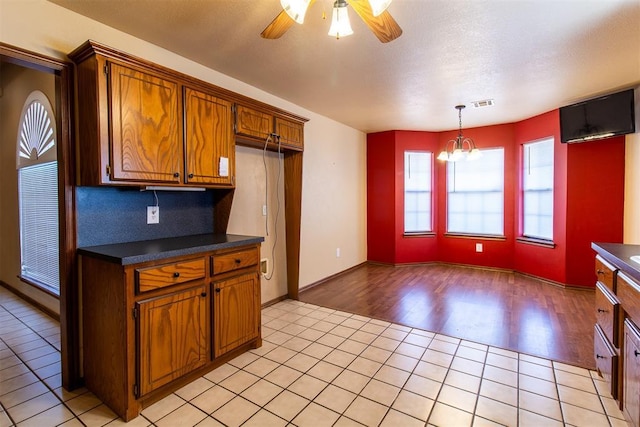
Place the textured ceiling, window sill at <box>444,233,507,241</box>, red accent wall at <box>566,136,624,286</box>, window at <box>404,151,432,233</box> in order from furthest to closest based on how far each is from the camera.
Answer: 1. window at <box>404,151,432,233</box>
2. window sill at <box>444,233,507,241</box>
3. red accent wall at <box>566,136,624,286</box>
4. the textured ceiling

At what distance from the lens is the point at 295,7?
138 centimetres

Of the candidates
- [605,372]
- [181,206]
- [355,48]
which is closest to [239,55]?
[355,48]

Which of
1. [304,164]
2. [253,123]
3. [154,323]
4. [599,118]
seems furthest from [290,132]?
[599,118]

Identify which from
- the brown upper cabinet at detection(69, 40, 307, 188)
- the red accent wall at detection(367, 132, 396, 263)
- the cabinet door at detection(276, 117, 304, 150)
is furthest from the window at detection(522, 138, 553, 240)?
the brown upper cabinet at detection(69, 40, 307, 188)

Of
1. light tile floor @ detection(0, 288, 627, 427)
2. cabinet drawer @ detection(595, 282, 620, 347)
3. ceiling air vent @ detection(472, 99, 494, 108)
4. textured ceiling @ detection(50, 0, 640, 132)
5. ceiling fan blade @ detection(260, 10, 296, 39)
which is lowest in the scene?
light tile floor @ detection(0, 288, 627, 427)

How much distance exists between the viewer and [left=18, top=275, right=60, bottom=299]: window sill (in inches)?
122

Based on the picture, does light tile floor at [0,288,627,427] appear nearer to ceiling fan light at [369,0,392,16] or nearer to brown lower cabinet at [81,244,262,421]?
brown lower cabinet at [81,244,262,421]

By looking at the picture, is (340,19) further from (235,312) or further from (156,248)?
(235,312)

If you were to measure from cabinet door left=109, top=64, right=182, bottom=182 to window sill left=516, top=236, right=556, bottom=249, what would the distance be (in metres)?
4.82

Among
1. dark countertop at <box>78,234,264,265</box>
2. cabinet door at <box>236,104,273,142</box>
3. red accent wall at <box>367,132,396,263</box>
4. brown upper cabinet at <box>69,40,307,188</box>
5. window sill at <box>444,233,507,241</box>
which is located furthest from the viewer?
red accent wall at <box>367,132,396,263</box>

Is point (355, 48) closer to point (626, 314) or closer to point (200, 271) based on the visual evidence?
point (200, 271)

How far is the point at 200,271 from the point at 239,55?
1.77 metres

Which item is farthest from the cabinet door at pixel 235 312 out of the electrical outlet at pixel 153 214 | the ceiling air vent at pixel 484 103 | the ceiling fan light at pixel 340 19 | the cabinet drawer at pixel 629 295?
the ceiling air vent at pixel 484 103

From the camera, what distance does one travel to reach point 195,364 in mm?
2074
